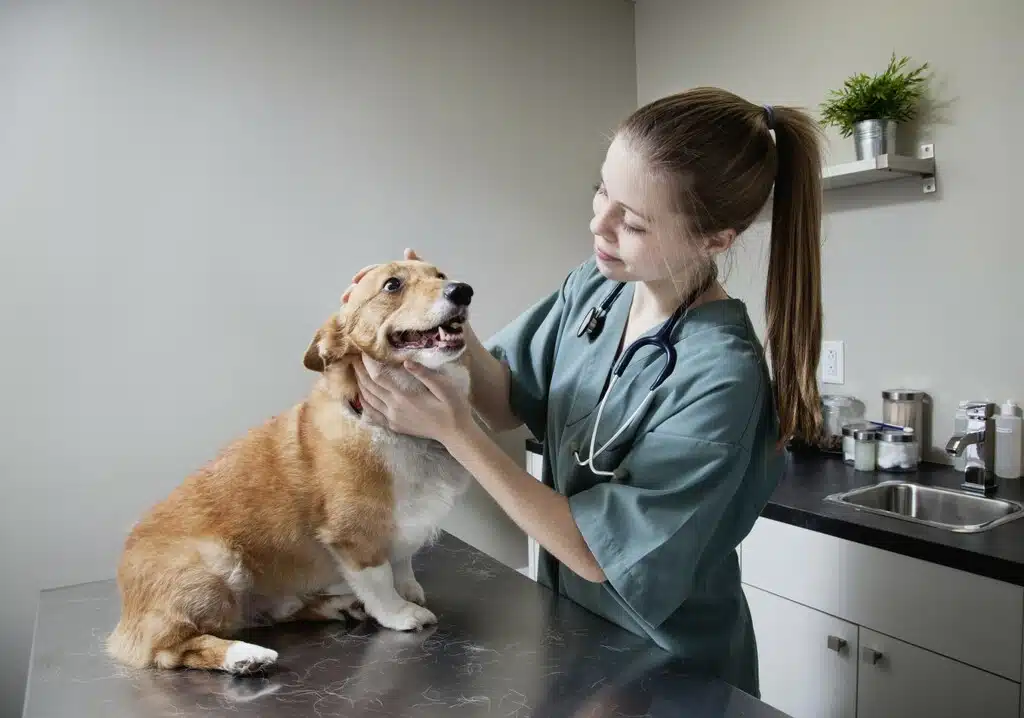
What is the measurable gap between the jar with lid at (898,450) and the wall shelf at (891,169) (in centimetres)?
72

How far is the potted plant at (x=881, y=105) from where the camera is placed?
217 centimetres

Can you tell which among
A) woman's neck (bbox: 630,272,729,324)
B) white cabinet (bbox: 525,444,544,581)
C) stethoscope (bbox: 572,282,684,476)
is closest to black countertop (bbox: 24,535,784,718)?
stethoscope (bbox: 572,282,684,476)

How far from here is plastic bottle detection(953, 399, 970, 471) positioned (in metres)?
2.09

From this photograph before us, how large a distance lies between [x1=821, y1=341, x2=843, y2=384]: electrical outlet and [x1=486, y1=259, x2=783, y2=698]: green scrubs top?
1438 millimetres

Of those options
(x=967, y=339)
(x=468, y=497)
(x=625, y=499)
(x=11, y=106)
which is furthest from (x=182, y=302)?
(x=967, y=339)

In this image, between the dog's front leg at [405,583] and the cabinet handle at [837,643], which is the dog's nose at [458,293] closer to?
the dog's front leg at [405,583]

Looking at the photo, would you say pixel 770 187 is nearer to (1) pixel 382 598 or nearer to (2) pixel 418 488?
(2) pixel 418 488

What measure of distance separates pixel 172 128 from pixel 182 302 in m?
0.52

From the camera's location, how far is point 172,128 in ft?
7.30

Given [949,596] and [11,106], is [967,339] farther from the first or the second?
[11,106]

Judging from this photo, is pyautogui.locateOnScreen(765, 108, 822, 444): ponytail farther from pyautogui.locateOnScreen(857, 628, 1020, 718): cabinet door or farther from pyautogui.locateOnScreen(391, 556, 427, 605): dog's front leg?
pyautogui.locateOnScreen(857, 628, 1020, 718): cabinet door

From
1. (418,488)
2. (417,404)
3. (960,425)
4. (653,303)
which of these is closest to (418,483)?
(418,488)

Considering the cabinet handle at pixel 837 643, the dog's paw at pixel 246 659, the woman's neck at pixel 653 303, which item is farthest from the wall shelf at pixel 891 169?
the dog's paw at pixel 246 659

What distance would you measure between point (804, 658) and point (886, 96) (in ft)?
5.20
